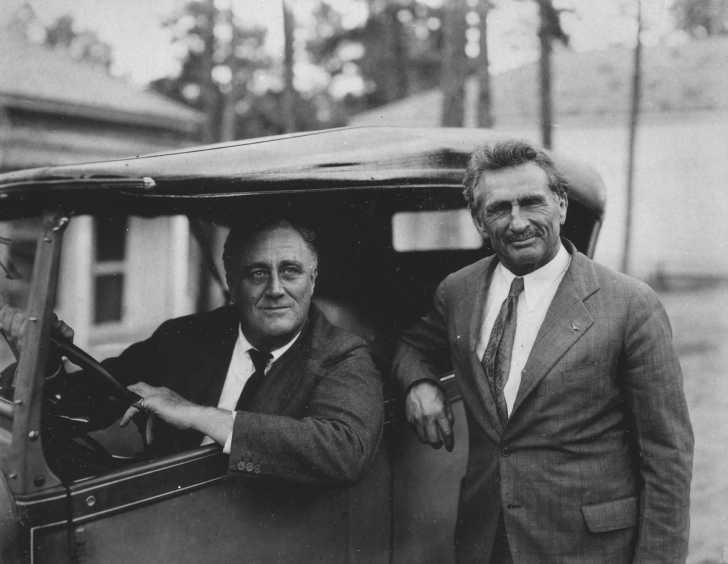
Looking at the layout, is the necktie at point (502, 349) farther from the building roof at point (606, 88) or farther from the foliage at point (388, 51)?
the foliage at point (388, 51)

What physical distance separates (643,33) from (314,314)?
44.1 ft

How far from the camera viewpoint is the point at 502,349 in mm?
2398

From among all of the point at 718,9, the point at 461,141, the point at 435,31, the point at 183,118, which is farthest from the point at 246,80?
the point at 461,141

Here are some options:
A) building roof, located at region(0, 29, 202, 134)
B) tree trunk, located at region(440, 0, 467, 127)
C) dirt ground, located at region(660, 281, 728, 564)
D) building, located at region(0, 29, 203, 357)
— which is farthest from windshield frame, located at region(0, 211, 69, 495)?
building roof, located at region(0, 29, 202, 134)

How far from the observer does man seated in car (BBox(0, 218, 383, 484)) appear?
2.31 m

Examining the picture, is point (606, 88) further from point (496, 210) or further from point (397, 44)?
point (496, 210)

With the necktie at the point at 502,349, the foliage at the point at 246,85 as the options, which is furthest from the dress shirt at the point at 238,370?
the foliage at the point at 246,85

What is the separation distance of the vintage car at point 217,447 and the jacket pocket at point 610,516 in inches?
31.3

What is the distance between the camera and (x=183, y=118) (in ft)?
44.5

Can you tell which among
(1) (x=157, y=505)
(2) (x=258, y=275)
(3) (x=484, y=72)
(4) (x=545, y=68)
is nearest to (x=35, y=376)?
(1) (x=157, y=505)

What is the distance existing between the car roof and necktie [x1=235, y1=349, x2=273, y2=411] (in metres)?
0.59

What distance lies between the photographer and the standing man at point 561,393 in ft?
7.02

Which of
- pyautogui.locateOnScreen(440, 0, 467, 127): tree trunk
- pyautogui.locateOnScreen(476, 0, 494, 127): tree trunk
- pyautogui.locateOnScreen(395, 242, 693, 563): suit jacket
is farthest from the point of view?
pyautogui.locateOnScreen(476, 0, 494, 127): tree trunk

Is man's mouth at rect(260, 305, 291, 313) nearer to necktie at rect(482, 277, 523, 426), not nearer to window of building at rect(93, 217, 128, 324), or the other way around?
necktie at rect(482, 277, 523, 426)
